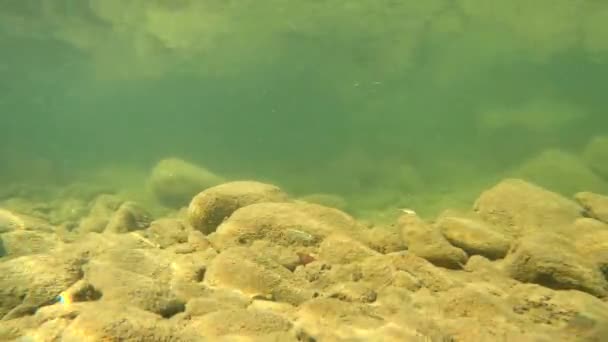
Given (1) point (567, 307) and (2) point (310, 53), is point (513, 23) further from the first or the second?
(1) point (567, 307)

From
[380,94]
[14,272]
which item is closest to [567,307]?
[14,272]

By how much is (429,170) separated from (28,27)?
78.8 feet

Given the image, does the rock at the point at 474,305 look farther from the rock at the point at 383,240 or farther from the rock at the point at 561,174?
the rock at the point at 561,174

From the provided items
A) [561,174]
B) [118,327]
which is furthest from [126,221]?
[561,174]

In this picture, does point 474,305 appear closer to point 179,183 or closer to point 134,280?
point 134,280

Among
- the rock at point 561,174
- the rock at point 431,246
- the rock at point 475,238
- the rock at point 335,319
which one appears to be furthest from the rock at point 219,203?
the rock at point 561,174

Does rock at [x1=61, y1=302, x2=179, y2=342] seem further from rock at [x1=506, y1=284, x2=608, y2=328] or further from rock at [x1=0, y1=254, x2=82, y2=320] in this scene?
rock at [x1=506, y1=284, x2=608, y2=328]

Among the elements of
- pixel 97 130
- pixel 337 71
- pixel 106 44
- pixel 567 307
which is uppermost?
pixel 97 130

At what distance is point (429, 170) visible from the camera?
21344mm

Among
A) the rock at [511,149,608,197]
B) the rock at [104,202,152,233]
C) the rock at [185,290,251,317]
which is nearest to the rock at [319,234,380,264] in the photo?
the rock at [185,290,251,317]

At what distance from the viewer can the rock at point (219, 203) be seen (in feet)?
20.3

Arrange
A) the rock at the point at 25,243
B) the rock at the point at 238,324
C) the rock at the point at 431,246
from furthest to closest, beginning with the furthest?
1. the rock at the point at 25,243
2. the rock at the point at 431,246
3. the rock at the point at 238,324

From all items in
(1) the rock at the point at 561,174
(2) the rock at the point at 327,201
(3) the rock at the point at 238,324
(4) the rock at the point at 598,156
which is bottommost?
(3) the rock at the point at 238,324

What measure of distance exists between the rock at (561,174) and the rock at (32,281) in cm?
1416
